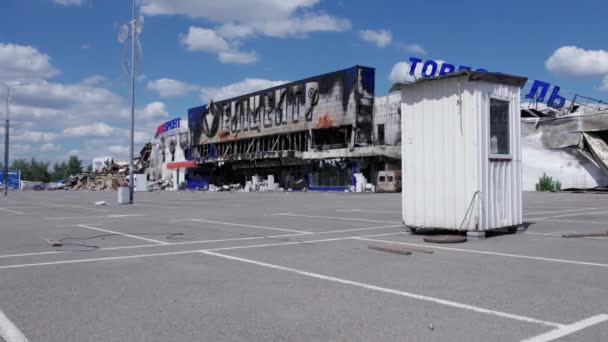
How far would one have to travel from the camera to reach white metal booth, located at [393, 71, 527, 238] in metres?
11.2

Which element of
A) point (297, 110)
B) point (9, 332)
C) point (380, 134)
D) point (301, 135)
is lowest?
point (9, 332)

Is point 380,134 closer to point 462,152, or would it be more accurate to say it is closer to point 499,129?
point 499,129

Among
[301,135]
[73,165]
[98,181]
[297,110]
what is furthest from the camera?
[73,165]

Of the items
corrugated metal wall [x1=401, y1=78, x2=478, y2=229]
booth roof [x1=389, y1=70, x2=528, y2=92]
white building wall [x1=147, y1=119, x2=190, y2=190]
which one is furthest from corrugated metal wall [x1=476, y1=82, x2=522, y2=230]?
white building wall [x1=147, y1=119, x2=190, y2=190]

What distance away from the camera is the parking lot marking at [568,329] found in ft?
14.6

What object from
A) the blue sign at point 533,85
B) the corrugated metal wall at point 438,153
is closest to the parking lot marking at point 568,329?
the corrugated metal wall at point 438,153

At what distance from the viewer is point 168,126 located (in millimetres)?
100625

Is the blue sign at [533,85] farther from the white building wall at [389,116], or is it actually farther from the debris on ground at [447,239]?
the debris on ground at [447,239]

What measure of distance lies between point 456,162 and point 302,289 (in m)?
6.08

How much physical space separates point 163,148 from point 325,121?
157 ft

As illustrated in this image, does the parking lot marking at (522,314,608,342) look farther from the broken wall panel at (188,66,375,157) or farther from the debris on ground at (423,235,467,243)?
the broken wall panel at (188,66,375,157)

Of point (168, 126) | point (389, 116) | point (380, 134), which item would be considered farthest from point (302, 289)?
point (168, 126)

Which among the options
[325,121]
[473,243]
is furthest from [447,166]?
[325,121]

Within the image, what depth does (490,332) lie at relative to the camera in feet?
15.2
